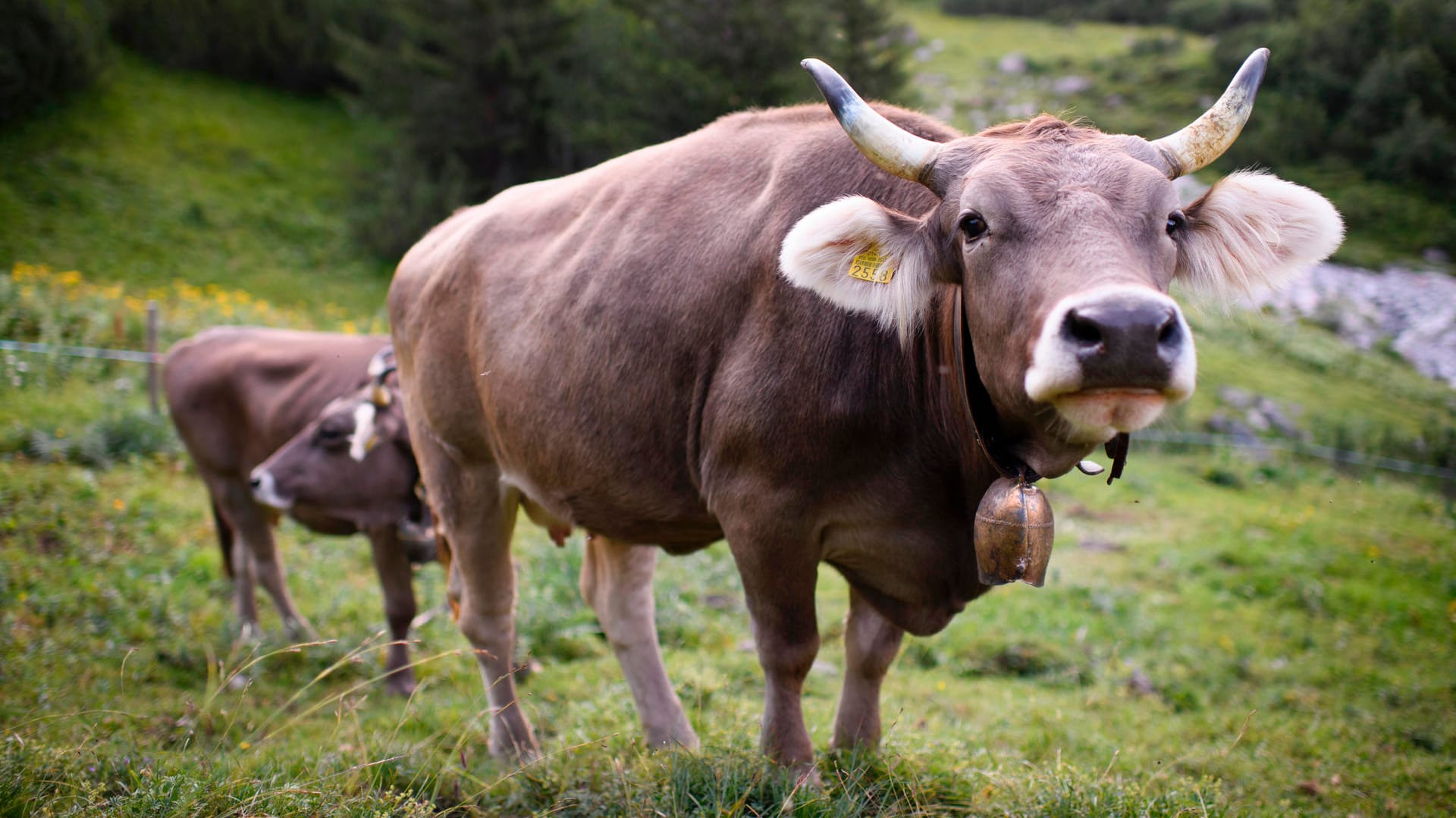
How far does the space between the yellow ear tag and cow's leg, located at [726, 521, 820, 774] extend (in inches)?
32.4

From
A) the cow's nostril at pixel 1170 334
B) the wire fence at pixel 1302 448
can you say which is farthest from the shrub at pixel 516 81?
the cow's nostril at pixel 1170 334

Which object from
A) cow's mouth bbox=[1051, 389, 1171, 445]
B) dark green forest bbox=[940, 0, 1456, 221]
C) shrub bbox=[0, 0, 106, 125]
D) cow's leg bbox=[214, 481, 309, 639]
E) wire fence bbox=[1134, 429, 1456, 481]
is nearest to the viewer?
cow's mouth bbox=[1051, 389, 1171, 445]

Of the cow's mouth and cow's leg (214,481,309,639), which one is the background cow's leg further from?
the cow's mouth

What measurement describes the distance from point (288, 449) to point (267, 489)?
309 millimetres

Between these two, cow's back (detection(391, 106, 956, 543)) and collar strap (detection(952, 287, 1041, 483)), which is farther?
cow's back (detection(391, 106, 956, 543))

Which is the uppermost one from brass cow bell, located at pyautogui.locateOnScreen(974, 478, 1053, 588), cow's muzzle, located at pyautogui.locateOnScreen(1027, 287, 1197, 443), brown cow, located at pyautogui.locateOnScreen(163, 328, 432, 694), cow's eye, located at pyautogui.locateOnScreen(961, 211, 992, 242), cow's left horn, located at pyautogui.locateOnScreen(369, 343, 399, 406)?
cow's eye, located at pyautogui.locateOnScreen(961, 211, 992, 242)

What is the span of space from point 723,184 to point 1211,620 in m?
5.67

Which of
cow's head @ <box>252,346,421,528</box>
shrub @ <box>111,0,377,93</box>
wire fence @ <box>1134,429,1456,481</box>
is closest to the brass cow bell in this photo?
cow's head @ <box>252,346,421,528</box>

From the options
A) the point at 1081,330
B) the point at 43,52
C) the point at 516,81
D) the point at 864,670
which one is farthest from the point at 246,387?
the point at 43,52

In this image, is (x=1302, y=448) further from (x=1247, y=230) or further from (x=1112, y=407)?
(x=1112, y=407)

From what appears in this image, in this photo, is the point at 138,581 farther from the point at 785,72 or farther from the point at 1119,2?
the point at 1119,2

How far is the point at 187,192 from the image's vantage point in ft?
76.4

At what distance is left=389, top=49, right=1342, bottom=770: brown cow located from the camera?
2.19 metres

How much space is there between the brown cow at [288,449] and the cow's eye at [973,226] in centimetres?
437
